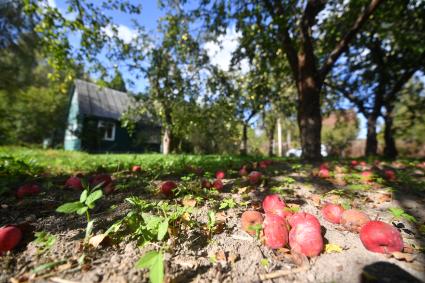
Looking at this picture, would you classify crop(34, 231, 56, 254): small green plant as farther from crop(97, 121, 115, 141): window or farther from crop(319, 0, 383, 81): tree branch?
crop(97, 121, 115, 141): window

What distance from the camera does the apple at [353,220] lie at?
5.49 ft

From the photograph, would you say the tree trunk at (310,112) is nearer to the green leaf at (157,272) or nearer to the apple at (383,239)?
the apple at (383,239)

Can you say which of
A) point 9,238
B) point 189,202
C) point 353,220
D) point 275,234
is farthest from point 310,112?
point 9,238

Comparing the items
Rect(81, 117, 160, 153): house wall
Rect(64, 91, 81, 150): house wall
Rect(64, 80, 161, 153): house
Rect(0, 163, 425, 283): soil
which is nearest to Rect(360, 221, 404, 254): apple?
Rect(0, 163, 425, 283): soil

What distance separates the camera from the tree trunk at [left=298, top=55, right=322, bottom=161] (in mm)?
6141

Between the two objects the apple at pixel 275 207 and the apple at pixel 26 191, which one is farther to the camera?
the apple at pixel 26 191

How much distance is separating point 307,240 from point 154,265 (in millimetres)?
907

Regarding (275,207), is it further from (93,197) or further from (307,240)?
(93,197)

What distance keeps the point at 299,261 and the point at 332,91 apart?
52.9ft

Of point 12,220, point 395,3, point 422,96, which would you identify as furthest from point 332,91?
point 12,220

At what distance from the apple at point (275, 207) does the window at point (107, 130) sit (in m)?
20.9

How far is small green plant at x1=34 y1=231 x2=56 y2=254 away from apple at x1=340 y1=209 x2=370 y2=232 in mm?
2007

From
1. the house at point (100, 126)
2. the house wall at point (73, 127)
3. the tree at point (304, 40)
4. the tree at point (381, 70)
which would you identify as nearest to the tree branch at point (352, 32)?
the tree at point (304, 40)

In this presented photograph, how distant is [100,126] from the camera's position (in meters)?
20.8
